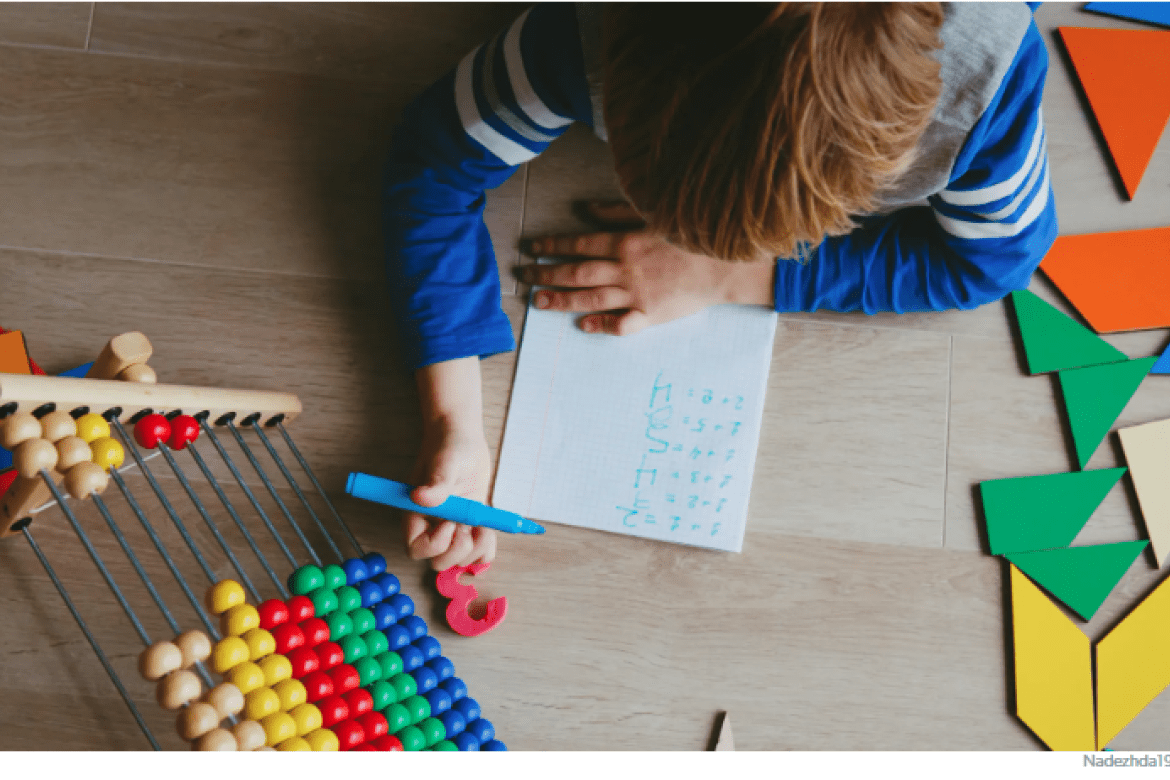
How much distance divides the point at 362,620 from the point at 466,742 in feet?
0.39

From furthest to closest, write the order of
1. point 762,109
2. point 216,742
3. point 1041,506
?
point 1041,506
point 216,742
point 762,109

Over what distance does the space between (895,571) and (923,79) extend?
0.43 m

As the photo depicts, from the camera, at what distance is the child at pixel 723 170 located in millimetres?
423

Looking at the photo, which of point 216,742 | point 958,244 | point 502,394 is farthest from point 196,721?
point 958,244

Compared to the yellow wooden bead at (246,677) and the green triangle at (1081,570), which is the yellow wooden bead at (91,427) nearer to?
the yellow wooden bead at (246,677)

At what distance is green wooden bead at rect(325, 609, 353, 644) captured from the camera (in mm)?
607

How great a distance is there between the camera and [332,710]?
588mm

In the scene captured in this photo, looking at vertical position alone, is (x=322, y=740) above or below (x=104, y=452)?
below

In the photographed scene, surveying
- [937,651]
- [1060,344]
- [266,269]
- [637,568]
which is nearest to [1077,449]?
[1060,344]

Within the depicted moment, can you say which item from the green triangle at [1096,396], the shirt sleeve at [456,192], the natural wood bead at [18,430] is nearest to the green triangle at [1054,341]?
the green triangle at [1096,396]

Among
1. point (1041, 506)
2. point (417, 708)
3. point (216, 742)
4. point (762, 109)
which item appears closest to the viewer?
point (762, 109)

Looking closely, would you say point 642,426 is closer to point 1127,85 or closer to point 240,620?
point 240,620

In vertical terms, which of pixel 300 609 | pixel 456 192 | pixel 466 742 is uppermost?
pixel 456 192

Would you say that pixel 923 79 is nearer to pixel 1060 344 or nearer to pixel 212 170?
pixel 1060 344
